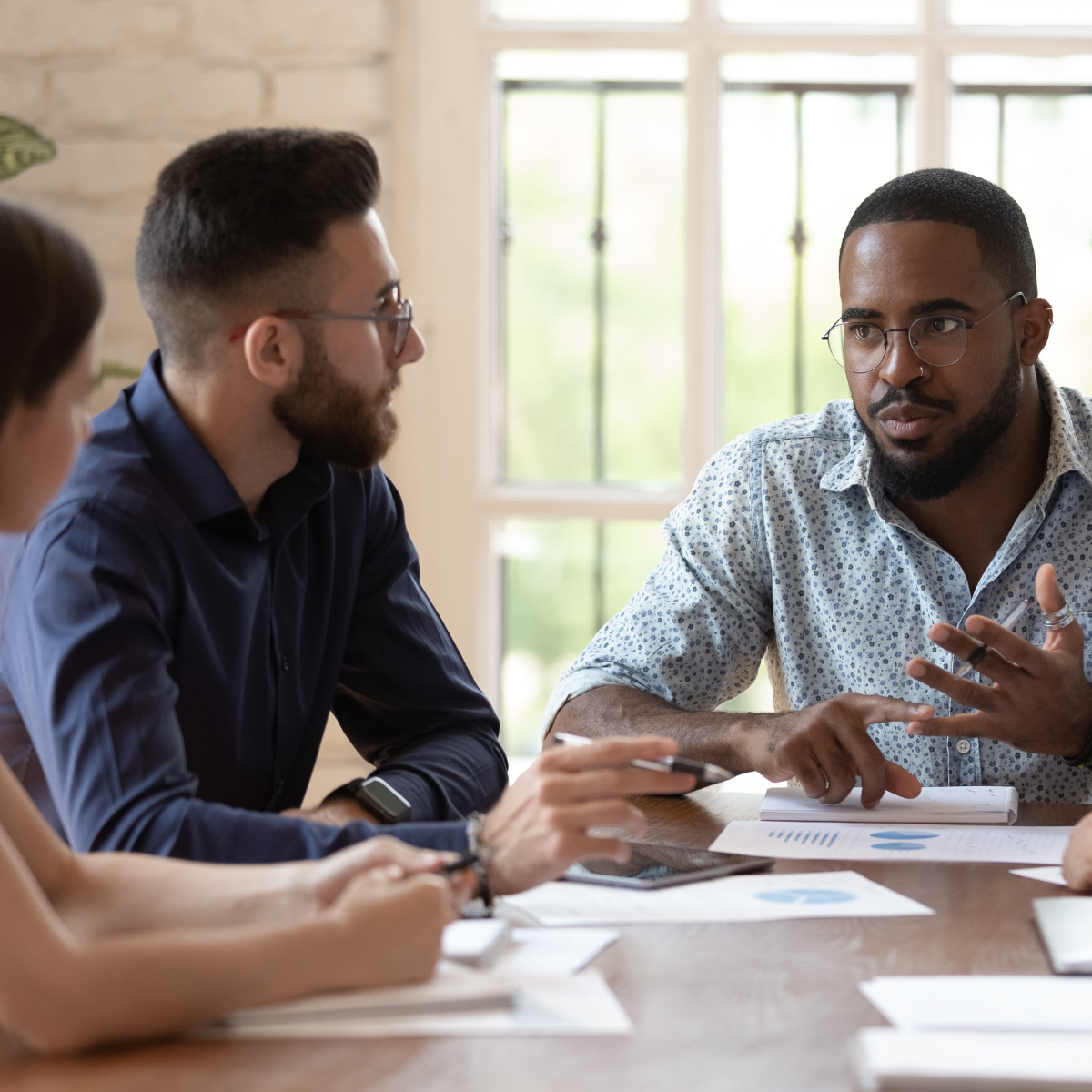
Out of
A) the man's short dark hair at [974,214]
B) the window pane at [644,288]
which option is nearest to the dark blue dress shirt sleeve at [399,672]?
the man's short dark hair at [974,214]

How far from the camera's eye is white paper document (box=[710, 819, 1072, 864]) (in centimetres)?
129

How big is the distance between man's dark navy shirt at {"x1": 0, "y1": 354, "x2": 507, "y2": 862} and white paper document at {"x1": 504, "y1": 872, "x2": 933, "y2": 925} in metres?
0.11

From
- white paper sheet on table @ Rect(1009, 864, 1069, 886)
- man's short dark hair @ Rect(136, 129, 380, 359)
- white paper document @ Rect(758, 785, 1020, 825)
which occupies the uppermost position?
man's short dark hair @ Rect(136, 129, 380, 359)

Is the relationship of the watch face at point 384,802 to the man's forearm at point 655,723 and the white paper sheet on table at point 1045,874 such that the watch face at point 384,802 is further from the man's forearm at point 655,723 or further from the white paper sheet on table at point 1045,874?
the white paper sheet on table at point 1045,874

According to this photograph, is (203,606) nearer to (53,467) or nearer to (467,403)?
(53,467)

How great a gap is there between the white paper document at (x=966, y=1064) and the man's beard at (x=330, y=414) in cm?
92

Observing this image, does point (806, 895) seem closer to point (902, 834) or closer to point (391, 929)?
point (902, 834)

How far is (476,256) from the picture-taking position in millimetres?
2730

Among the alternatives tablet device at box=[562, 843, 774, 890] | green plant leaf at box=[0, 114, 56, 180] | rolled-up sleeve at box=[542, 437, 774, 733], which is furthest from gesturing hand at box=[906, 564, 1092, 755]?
green plant leaf at box=[0, 114, 56, 180]

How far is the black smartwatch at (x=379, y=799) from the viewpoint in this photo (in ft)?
4.40

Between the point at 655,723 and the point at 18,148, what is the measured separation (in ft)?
5.24

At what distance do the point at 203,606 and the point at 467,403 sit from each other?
58.2 inches

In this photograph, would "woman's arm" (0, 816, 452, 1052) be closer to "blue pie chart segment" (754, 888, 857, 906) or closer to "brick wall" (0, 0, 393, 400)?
"blue pie chart segment" (754, 888, 857, 906)

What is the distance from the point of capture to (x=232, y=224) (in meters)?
1.41
